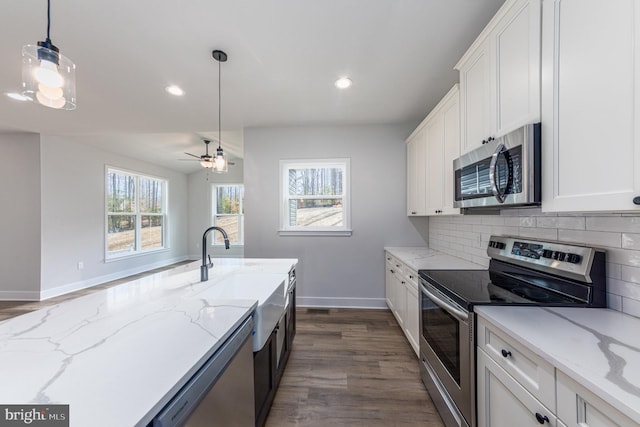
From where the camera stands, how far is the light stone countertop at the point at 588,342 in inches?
27.5

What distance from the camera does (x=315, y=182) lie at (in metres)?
3.91

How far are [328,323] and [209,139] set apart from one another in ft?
15.0

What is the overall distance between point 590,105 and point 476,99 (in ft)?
2.89

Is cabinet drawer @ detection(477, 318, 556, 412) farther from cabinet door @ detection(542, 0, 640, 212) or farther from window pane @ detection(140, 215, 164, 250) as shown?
window pane @ detection(140, 215, 164, 250)

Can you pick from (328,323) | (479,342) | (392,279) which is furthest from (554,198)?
(328,323)

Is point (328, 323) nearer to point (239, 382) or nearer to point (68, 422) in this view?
point (239, 382)

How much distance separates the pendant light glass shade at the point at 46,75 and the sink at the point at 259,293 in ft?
3.99

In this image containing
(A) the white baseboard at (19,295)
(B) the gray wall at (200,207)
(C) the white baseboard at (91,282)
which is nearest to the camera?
(A) the white baseboard at (19,295)

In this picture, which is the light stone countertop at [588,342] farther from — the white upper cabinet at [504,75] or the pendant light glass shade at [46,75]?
the pendant light glass shade at [46,75]

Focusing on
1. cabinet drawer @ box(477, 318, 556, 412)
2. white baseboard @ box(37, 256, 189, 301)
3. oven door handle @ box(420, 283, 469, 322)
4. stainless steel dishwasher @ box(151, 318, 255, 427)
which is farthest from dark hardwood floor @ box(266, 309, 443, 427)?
white baseboard @ box(37, 256, 189, 301)

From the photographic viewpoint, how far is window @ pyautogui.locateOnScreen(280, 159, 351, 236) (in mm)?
3812

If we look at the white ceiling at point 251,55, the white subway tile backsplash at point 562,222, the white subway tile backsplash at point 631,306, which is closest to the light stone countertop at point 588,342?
the white subway tile backsplash at point 631,306

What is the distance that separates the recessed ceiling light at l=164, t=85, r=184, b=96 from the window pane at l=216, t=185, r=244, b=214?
4743mm

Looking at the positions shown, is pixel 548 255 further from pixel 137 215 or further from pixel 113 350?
pixel 137 215
